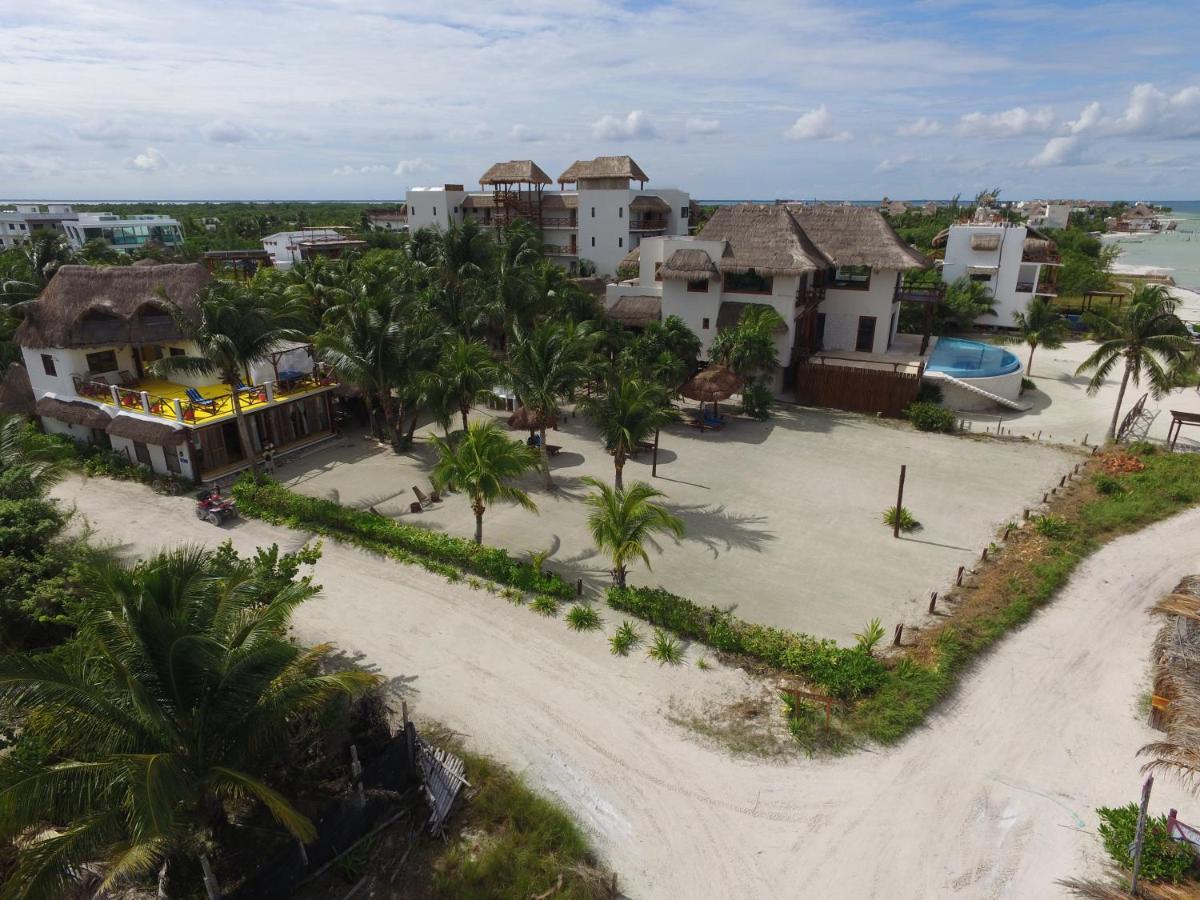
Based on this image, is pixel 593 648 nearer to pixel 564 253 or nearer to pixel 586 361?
pixel 586 361

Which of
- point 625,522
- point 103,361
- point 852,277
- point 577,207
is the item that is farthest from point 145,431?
point 577,207

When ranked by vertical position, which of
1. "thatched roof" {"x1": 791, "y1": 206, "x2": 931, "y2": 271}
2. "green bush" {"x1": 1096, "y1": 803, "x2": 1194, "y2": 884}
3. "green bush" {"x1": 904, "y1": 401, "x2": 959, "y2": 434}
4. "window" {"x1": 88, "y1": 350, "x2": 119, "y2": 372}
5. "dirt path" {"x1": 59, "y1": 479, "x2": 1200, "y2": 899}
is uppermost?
"thatched roof" {"x1": 791, "y1": 206, "x2": 931, "y2": 271}

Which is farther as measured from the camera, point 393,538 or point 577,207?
point 577,207

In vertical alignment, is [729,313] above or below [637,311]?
above

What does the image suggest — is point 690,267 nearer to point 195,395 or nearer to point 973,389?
point 973,389

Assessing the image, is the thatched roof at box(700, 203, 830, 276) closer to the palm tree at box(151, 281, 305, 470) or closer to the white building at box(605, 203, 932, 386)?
the white building at box(605, 203, 932, 386)

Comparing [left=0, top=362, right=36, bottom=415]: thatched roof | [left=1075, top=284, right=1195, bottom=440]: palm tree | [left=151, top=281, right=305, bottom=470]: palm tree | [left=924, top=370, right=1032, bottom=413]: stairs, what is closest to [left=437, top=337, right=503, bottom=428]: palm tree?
[left=151, top=281, right=305, bottom=470]: palm tree

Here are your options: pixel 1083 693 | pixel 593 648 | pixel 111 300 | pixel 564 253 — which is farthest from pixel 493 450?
pixel 564 253
